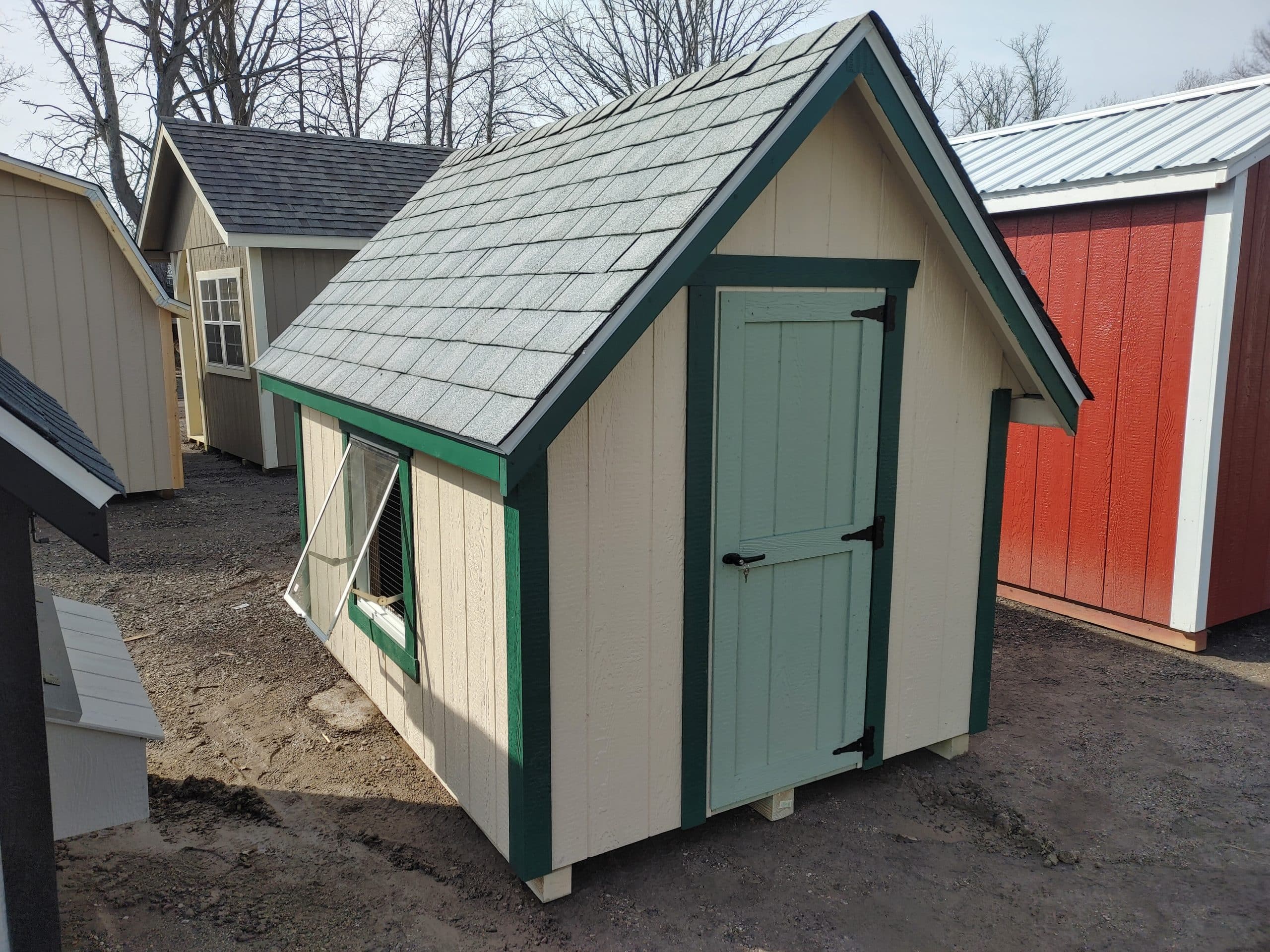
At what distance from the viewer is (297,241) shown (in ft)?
38.8

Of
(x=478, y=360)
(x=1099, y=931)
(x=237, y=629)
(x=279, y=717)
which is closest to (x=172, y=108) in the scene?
(x=237, y=629)

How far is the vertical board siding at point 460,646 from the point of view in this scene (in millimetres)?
3619

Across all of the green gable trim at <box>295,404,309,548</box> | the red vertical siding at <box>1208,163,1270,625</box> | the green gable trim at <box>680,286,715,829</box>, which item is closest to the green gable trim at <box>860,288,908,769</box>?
the green gable trim at <box>680,286,715,829</box>

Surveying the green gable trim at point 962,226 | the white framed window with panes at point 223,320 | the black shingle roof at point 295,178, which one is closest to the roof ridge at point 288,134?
the black shingle roof at point 295,178

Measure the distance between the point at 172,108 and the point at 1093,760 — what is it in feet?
71.8

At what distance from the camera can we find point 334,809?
4.40 metres

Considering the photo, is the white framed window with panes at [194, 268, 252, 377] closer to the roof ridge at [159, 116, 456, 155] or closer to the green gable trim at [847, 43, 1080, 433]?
the roof ridge at [159, 116, 456, 155]

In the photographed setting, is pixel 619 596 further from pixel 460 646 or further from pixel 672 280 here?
pixel 672 280

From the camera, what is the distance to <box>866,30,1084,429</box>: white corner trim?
3670 millimetres

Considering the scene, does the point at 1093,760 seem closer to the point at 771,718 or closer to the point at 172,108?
the point at 771,718

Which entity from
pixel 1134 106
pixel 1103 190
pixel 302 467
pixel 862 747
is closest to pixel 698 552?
pixel 862 747

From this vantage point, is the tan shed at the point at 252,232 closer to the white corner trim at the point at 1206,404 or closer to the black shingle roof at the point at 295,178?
the black shingle roof at the point at 295,178

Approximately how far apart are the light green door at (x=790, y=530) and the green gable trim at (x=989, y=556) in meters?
0.75

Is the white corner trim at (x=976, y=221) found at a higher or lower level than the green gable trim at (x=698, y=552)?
higher
